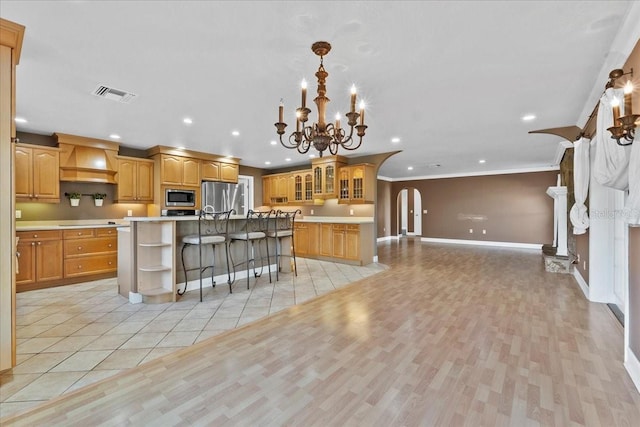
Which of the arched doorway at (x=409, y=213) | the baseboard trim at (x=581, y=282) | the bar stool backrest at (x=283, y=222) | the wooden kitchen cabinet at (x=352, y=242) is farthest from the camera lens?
the arched doorway at (x=409, y=213)

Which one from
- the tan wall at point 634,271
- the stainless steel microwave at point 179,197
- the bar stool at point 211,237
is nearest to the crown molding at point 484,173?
the stainless steel microwave at point 179,197

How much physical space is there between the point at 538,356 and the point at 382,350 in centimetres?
125

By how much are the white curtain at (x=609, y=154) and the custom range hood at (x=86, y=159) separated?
6709 mm

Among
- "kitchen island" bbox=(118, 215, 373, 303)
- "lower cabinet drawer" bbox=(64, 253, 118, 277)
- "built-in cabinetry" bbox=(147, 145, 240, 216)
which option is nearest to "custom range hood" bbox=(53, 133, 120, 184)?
"built-in cabinetry" bbox=(147, 145, 240, 216)

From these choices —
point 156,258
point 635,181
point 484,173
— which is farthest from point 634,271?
point 484,173

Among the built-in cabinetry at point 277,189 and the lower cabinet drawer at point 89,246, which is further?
the built-in cabinetry at point 277,189

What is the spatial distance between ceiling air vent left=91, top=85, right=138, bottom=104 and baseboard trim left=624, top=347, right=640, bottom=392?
497cm

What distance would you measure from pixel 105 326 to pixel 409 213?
Answer: 1098 cm

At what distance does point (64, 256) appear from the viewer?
4.51 meters

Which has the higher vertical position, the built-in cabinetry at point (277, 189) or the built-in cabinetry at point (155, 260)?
the built-in cabinetry at point (277, 189)

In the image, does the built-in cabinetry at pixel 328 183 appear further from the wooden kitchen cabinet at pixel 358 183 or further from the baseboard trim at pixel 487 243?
the baseboard trim at pixel 487 243

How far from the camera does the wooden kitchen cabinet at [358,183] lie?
6.49 meters

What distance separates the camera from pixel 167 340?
8.60 feet

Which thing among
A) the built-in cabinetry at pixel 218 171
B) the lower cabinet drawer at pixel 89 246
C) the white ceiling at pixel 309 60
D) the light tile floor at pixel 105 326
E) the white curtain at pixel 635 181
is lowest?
the light tile floor at pixel 105 326
